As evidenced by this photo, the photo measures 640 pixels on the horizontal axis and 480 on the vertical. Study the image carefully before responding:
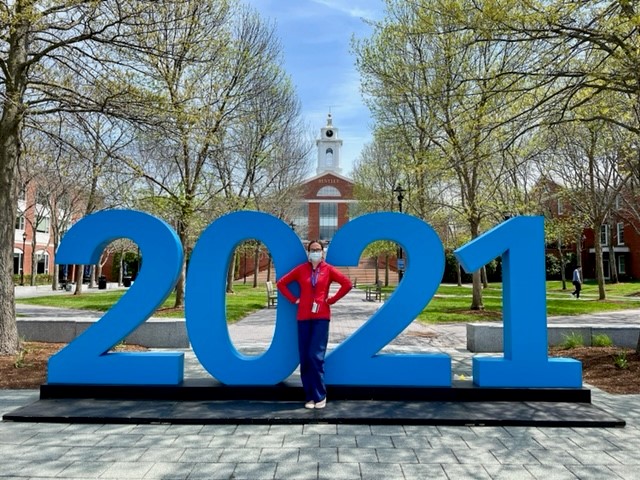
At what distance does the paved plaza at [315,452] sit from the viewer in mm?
4012

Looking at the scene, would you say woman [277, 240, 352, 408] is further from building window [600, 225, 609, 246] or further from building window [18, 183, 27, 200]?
building window [600, 225, 609, 246]

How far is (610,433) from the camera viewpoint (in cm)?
507

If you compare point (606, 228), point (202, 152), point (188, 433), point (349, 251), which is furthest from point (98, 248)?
point (606, 228)

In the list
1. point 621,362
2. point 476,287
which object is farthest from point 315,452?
point 476,287

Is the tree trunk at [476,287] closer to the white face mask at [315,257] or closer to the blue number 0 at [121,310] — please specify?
the white face mask at [315,257]

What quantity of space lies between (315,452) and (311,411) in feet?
3.77

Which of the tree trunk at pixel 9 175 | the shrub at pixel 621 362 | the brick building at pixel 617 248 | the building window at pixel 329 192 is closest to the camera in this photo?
the shrub at pixel 621 362

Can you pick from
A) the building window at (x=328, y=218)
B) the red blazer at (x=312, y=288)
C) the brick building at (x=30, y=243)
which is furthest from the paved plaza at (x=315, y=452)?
the building window at (x=328, y=218)

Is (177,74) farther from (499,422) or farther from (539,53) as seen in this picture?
(499,422)

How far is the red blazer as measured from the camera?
227 inches

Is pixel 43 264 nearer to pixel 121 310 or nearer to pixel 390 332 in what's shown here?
pixel 121 310

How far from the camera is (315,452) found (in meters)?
4.43

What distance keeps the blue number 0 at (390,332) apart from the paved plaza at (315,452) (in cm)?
99

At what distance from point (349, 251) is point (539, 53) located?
553cm
